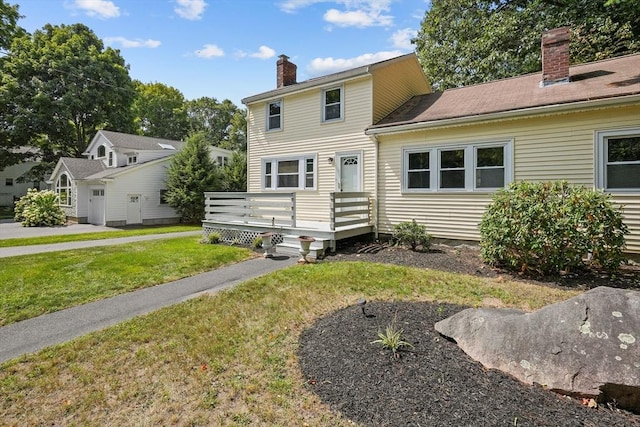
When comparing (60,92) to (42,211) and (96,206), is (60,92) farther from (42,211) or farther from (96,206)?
(96,206)

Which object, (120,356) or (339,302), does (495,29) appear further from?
(120,356)

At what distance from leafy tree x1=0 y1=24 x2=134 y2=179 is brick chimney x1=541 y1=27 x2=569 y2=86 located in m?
34.5

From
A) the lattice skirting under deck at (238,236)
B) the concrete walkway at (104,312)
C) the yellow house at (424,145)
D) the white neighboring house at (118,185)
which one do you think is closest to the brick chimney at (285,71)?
the yellow house at (424,145)

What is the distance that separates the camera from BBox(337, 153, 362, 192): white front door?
449 inches

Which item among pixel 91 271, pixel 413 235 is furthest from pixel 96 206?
pixel 413 235

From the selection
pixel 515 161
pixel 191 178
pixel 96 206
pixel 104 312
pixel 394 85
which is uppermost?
pixel 394 85

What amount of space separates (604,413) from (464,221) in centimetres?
723

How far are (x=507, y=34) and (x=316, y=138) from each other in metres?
12.4

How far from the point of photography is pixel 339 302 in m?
5.30

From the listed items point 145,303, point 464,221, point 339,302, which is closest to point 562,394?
point 339,302

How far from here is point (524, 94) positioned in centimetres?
960

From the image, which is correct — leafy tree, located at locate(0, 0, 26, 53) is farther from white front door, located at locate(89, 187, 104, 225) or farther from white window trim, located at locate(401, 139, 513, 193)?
white window trim, located at locate(401, 139, 513, 193)

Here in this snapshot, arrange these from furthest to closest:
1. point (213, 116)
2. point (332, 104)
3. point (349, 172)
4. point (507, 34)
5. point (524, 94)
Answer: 1. point (213, 116)
2. point (507, 34)
3. point (332, 104)
4. point (349, 172)
5. point (524, 94)

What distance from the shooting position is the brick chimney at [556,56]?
9.45 metres
